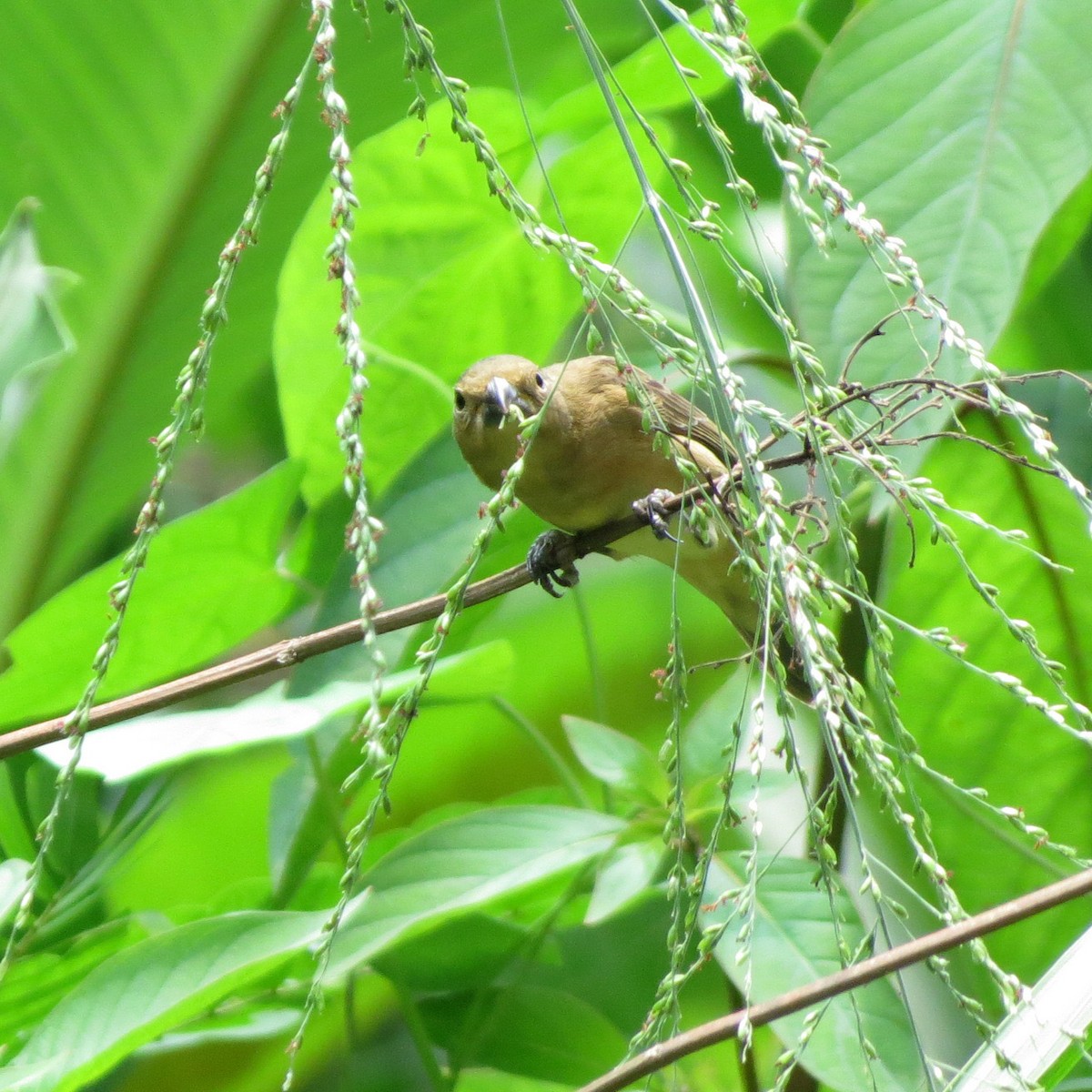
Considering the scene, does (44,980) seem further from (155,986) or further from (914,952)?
(914,952)

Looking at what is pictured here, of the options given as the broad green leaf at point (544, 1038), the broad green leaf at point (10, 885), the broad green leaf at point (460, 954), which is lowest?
the broad green leaf at point (544, 1038)

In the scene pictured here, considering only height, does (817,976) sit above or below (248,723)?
below

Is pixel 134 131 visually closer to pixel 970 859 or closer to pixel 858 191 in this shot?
pixel 858 191

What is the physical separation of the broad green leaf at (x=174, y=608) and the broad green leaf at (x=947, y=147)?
0.68 meters

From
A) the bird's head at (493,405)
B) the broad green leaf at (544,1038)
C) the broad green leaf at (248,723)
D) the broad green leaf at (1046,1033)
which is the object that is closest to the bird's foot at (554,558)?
the bird's head at (493,405)

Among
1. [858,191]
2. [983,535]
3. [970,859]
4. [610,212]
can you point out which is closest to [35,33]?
[610,212]

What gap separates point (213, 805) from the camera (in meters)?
1.96

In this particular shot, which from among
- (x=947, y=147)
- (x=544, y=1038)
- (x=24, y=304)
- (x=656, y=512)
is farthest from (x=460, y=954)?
→ (x=947, y=147)

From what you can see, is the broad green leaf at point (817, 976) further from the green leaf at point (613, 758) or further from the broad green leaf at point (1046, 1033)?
the broad green leaf at point (1046, 1033)

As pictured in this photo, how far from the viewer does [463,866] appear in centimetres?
134

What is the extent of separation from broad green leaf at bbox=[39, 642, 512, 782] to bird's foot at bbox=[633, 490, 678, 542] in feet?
0.67

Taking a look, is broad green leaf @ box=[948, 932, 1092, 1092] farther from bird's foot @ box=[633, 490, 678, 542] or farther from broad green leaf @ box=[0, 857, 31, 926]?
broad green leaf @ box=[0, 857, 31, 926]

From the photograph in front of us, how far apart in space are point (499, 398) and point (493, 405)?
3 centimetres

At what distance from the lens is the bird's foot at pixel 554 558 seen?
1757 millimetres
